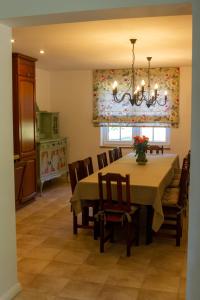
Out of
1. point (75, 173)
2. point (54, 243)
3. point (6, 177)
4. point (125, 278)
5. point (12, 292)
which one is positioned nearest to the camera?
point (6, 177)

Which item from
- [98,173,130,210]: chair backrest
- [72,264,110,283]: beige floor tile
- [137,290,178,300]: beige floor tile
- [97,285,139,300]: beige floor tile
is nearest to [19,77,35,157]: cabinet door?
[98,173,130,210]: chair backrest

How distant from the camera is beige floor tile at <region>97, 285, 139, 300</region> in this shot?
9.78 feet

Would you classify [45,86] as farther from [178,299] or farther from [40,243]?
[178,299]

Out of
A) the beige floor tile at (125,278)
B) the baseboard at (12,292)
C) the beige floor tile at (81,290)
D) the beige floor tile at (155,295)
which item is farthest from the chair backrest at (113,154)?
the baseboard at (12,292)

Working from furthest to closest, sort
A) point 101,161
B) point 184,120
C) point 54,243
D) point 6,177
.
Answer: point 184,120
point 101,161
point 54,243
point 6,177

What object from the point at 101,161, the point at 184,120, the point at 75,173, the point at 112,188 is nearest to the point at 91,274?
the point at 112,188

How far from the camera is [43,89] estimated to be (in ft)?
25.5

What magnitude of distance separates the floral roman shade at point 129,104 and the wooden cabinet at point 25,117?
6.03 ft

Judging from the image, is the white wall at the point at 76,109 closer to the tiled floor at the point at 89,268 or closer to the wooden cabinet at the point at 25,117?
the wooden cabinet at the point at 25,117

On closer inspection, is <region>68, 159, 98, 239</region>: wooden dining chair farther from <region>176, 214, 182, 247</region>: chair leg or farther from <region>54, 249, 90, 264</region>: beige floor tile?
<region>176, 214, 182, 247</region>: chair leg

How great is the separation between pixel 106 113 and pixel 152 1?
5317 millimetres

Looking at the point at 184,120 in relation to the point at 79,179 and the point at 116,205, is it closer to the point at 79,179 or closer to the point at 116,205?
the point at 79,179

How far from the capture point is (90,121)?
→ 779 centimetres

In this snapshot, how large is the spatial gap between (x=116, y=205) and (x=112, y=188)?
0.22 meters
